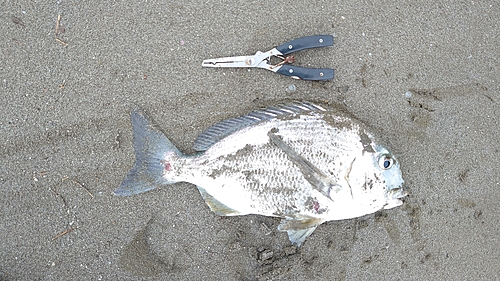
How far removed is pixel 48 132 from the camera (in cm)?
270

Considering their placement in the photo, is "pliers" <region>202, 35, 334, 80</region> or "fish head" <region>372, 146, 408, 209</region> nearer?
"fish head" <region>372, 146, 408, 209</region>


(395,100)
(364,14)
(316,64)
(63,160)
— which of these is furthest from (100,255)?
(364,14)

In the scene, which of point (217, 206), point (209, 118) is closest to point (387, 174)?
point (217, 206)

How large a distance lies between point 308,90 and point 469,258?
205 cm

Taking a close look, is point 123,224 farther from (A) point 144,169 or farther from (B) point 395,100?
(B) point 395,100

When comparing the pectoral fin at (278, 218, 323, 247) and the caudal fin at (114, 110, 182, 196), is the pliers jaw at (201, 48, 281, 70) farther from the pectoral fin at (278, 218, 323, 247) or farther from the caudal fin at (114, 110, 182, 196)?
the pectoral fin at (278, 218, 323, 247)

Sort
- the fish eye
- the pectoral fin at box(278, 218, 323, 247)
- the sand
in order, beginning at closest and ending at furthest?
the fish eye → the pectoral fin at box(278, 218, 323, 247) → the sand

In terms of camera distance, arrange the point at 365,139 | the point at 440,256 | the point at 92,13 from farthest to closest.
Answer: the point at 440,256 → the point at 92,13 → the point at 365,139

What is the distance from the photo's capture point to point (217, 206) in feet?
8.68

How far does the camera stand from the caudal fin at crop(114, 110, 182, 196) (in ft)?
8.53

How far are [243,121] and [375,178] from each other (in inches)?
41.8

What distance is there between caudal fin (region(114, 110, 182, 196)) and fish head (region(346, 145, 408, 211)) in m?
1.33

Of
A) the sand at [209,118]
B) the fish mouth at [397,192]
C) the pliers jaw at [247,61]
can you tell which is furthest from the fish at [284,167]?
the pliers jaw at [247,61]

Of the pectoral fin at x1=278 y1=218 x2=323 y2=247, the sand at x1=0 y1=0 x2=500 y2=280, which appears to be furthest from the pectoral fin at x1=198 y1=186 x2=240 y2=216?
the pectoral fin at x1=278 y1=218 x2=323 y2=247
